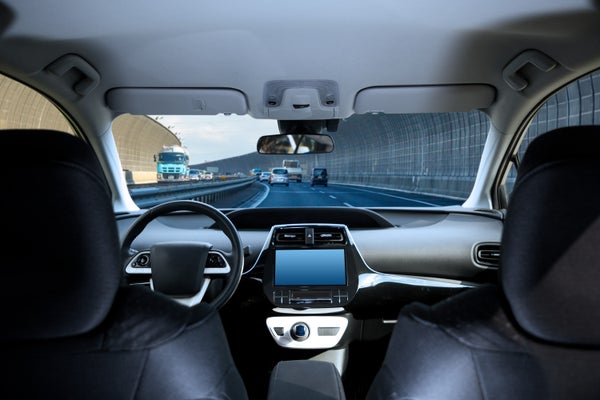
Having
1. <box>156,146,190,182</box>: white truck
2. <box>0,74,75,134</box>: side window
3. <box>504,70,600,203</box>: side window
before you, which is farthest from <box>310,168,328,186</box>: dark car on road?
<box>0,74,75,134</box>: side window

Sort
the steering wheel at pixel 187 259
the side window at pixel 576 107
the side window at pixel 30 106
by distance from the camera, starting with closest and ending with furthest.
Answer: the steering wheel at pixel 187 259, the side window at pixel 30 106, the side window at pixel 576 107

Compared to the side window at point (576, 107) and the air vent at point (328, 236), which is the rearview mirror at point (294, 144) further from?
the side window at point (576, 107)

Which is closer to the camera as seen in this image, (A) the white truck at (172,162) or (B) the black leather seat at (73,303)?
(B) the black leather seat at (73,303)

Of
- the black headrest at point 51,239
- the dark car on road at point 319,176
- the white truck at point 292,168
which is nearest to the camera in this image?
the black headrest at point 51,239

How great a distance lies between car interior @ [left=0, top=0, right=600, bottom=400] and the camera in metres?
1.46

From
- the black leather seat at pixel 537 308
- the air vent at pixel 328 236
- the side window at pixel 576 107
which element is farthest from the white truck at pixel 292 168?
the black leather seat at pixel 537 308

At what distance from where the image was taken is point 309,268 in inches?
154

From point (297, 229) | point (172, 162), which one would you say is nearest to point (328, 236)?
point (297, 229)

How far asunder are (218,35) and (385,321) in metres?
2.80

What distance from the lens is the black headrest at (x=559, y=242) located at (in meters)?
1.44

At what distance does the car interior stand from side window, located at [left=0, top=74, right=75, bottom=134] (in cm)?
5

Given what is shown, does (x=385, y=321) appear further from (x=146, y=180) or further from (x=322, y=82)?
(x=146, y=180)

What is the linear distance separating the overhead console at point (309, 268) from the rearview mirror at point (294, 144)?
1489 millimetres

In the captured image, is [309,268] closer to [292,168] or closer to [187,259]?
[187,259]
